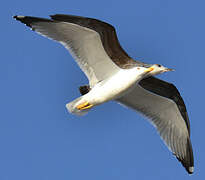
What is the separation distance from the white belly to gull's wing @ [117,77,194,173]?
2.87ft

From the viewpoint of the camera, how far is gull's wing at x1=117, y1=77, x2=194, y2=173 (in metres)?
10.5

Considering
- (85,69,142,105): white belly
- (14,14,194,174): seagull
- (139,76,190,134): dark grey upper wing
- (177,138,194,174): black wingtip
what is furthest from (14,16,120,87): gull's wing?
(177,138,194,174): black wingtip

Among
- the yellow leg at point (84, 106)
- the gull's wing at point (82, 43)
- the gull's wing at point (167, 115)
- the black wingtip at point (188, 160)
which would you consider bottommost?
the black wingtip at point (188, 160)

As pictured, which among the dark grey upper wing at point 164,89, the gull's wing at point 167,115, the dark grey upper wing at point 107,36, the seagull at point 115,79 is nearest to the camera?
the dark grey upper wing at point 107,36

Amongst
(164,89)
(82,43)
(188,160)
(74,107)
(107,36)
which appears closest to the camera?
(107,36)

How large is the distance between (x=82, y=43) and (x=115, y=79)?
83 centimetres

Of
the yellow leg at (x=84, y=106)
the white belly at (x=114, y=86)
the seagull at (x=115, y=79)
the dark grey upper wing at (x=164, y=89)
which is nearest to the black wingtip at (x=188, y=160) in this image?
the seagull at (x=115, y=79)

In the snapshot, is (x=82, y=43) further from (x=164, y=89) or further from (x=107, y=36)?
(x=164, y=89)

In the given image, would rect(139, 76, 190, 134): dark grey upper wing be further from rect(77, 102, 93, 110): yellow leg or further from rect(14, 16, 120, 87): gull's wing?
rect(77, 102, 93, 110): yellow leg

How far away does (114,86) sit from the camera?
31.4ft

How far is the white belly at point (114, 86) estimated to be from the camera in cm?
944

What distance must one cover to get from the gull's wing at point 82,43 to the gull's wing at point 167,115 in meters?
0.86

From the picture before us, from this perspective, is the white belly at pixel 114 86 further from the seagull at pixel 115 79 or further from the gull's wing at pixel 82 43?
the gull's wing at pixel 82 43

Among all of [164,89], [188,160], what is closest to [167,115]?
[164,89]
